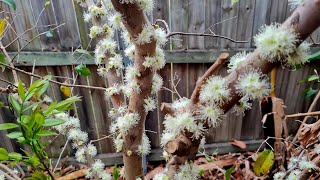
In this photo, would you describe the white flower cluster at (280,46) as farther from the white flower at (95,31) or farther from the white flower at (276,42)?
the white flower at (95,31)

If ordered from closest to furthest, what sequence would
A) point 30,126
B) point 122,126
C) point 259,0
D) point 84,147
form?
1. point 30,126
2. point 122,126
3. point 84,147
4. point 259,0

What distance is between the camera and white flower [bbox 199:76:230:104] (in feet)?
1.46

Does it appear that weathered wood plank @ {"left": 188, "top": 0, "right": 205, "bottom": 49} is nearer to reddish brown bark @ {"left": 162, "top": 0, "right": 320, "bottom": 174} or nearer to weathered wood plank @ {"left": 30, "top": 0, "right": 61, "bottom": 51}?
weathered wood plank @ {"left": 30, "top": 0, "right": 61, "bottom": 51}

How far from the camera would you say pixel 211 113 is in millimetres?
462

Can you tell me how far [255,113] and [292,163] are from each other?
1.02 m

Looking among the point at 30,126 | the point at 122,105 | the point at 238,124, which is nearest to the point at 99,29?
the point at 122,105

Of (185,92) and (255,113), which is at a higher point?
(185,92)

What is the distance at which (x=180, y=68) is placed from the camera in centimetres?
158

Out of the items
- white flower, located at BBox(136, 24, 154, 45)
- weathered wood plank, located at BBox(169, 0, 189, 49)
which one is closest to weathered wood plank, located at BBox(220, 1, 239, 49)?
weathered wood plank, located at BBox(169, 0, 189, 49)

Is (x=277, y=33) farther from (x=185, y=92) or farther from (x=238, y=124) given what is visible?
(x=238, y=124)

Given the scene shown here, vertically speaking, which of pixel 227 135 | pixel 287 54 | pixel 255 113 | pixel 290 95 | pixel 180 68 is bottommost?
pixel 227 135

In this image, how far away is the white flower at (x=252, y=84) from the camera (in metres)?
0.41

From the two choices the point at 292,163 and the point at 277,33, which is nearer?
the point at 277,33

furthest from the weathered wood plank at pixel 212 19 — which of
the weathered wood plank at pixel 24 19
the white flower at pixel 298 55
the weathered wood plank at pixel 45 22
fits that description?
the white flower at pixel 298 55
